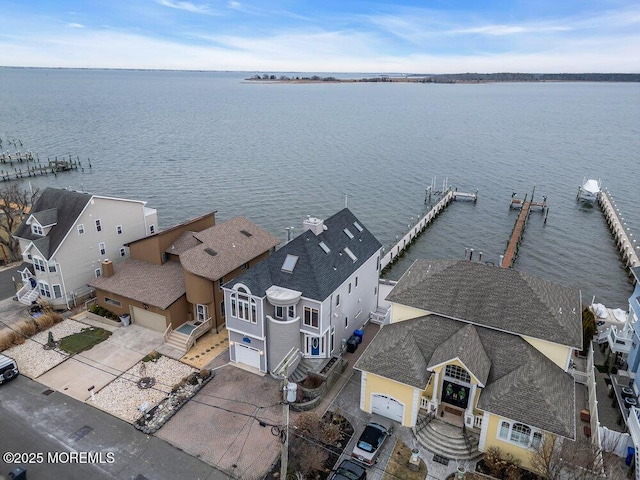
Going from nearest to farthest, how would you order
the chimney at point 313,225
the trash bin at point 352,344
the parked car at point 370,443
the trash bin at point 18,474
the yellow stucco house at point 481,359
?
the trash bin at point 18,474 < the yellow stucco house at point 481,359 < the parked car at point 370,443 < the chimney at point 313,225 < the trash bin at point 352,344

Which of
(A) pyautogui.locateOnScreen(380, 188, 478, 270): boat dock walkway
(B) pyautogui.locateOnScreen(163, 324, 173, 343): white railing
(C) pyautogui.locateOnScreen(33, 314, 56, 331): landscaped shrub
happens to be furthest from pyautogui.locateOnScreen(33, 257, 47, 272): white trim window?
(A) pyautogui.locateOnScreen(380, 188, 478, 270): boat dock walkway

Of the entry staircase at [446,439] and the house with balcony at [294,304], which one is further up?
the house with balcony at [294,304]

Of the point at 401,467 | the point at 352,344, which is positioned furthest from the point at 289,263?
the point at 401,467

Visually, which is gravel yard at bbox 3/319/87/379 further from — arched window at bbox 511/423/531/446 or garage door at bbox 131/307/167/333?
arched window at bbox 511/423/531/446

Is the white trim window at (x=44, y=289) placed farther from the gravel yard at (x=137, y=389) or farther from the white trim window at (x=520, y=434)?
the white trim window at (x=520, y=434)

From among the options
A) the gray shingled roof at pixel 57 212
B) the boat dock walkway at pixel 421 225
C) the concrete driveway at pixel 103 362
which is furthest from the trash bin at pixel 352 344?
the gray shingled roof at pixel 57 212

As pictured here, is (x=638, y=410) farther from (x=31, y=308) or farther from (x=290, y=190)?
(x=290, y=190)
